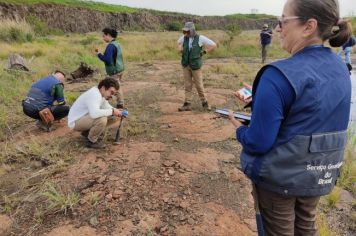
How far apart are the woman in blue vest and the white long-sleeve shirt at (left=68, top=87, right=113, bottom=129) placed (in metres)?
3.01

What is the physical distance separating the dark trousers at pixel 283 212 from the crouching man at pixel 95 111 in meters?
3.00

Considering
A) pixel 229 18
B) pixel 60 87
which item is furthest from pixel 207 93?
pixel 229 18

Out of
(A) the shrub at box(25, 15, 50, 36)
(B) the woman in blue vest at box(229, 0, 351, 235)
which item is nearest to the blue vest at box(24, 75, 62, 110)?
(B) the woman in blue vest at box(229, 0, 351, 235)

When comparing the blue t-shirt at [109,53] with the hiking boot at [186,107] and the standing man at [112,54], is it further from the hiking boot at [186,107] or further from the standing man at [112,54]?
the hiking boot at [186,107]

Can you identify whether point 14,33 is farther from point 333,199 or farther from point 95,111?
point 333,199

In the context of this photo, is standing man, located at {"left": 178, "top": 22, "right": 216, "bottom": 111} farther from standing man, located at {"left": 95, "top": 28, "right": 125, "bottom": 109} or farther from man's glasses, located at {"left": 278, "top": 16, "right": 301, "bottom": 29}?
man's glasses, located at {"left": 278, "top": 16, "right": 301, "bottom": 29}

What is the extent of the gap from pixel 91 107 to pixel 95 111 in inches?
2.8

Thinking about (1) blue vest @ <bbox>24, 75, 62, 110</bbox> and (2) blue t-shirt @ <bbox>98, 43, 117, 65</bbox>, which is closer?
(1) blue vest @ <bbox>24, 75, 62, 110</bbox>

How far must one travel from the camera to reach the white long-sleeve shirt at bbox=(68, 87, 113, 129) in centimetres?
453

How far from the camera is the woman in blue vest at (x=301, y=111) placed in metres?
1.60

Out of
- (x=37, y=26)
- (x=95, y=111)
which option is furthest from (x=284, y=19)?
(x=37, y=26)

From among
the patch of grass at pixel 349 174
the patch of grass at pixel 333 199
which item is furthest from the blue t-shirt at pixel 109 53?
the patch of grass at pixel 333 199

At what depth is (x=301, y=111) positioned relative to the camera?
163 centimetres

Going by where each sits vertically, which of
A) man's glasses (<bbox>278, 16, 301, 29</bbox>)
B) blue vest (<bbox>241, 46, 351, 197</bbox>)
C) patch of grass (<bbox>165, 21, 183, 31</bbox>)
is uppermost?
man's glasses (<bbox>278, 16, 301, 29</bbox>)
